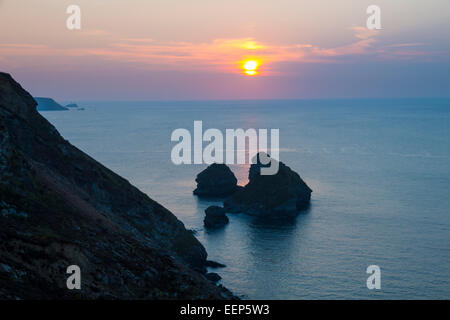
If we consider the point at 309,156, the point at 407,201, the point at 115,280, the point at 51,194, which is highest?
the point at 309,156

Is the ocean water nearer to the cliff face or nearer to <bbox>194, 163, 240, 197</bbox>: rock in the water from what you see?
<bbox>194, 163, 240, 197</bbox>: rock in the water

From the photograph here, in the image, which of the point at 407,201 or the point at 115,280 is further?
the point at 407,201

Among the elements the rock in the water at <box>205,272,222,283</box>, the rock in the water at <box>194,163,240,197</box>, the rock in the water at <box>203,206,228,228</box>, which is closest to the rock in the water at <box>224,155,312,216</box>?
the rock in the water at <box>203,206,228,228</box>

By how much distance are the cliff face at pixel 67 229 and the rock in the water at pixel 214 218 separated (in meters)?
24.5

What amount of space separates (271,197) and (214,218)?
1525 cm

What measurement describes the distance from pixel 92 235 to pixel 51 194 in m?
5.87

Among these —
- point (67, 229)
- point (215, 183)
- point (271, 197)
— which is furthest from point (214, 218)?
point (67, 229)

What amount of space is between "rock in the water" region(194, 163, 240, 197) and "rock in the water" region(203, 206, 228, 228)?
24.4 m

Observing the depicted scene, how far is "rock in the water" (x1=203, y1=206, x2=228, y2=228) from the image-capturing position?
8282 cm

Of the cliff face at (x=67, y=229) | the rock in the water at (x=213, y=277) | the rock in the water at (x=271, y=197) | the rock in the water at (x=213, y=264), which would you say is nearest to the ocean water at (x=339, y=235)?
the rock in the water at (x=213, y=277)

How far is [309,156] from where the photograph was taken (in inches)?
6791

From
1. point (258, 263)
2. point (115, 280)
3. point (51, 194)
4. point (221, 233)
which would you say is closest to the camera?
point (115, 280)
